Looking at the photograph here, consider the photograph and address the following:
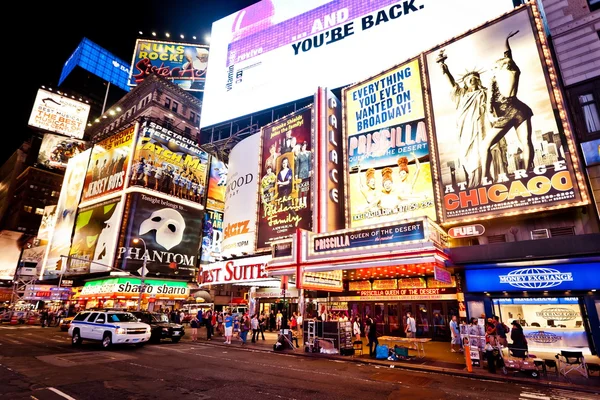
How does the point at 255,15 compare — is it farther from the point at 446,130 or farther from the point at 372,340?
the point at 372,340

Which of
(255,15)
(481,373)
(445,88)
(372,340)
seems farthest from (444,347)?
(255,15)

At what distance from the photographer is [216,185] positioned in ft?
201

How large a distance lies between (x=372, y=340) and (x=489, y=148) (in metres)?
14.0

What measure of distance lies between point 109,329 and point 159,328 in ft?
13.1

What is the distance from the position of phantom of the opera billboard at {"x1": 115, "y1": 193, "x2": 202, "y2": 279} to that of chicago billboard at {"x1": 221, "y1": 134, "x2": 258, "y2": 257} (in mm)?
14429

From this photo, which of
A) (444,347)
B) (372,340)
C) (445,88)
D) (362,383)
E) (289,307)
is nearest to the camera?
(362,383)

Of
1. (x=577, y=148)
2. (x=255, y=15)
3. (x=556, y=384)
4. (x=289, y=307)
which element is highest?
(x=255, y=15)

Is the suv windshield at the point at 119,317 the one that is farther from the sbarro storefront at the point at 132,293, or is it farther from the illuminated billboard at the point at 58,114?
the illuminated billboard at the point at 58,114

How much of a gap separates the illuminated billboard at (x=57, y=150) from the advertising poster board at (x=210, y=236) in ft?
147

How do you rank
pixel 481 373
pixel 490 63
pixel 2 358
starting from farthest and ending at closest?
pixel 490 63
pixel 2 358
pixel 481 373

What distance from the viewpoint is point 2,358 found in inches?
560

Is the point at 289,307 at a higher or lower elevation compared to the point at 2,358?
higher

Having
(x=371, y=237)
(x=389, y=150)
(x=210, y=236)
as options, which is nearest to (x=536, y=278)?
(x=371, y=237)

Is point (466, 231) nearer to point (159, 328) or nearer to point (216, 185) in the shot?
point (159, 328)
